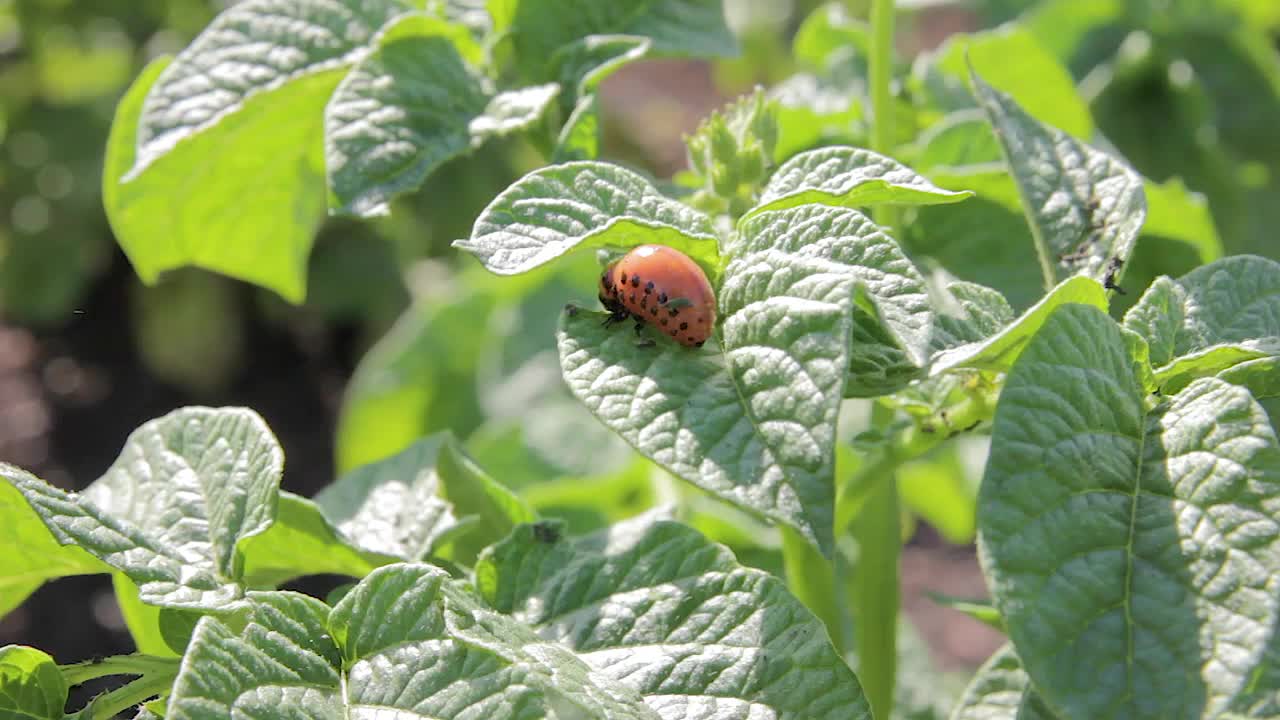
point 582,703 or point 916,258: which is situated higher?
point 916,258

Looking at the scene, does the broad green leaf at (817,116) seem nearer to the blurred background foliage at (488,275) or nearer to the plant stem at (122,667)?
the blurred background foliage at (488,275)

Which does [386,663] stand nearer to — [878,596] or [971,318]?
[971,318]

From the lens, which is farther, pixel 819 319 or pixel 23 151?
pixel 23 151

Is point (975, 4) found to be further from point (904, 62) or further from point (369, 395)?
point (369, 395)

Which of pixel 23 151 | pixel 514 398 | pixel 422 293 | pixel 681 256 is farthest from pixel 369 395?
pixel 681 256

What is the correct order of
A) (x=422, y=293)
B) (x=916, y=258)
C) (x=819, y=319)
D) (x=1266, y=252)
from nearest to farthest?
(x=819, y=319)
(x=916, y=258)
(x=1266, y=252)
(x=422, y=293)

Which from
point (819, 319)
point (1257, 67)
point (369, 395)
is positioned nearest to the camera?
point (819, 319)

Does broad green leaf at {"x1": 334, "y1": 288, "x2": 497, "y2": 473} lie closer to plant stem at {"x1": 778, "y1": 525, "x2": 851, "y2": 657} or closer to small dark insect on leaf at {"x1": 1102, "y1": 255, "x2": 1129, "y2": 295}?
plant stem at {"x1": 778, "y1": 525, "x2": 851, "y2": 657}
